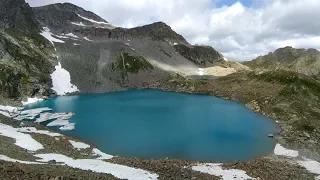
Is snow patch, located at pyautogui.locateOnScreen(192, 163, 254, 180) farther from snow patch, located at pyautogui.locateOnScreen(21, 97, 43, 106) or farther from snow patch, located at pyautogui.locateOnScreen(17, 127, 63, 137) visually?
snow patch, located at pyautogui.locateOnScreen(21, 97, 43, 106)

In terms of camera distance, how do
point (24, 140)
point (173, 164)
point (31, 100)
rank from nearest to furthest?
point (173, 164) → point (24, 140) → point (31, 100)

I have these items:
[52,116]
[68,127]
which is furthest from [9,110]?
[68,127]

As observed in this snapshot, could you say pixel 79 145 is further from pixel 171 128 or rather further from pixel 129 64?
pixel 129 64

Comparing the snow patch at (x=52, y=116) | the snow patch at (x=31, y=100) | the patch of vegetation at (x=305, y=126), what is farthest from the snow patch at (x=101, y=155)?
the snow patch at (x=31, y=100)

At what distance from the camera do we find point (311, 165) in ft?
167

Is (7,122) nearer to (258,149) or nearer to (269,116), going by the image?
(258,149)

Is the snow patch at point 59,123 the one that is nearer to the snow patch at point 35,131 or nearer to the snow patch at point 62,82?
the snow patch at point 35,131

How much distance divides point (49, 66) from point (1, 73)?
144ft

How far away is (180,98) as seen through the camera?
5212 inches

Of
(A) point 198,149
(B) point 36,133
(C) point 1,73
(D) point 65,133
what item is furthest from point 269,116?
(C) point 1,73

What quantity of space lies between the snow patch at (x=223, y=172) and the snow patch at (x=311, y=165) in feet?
37.9

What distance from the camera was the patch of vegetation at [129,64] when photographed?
176150 millimetres

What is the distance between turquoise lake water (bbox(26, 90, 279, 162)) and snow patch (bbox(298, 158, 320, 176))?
25.6ft

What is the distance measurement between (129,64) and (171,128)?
110 m
